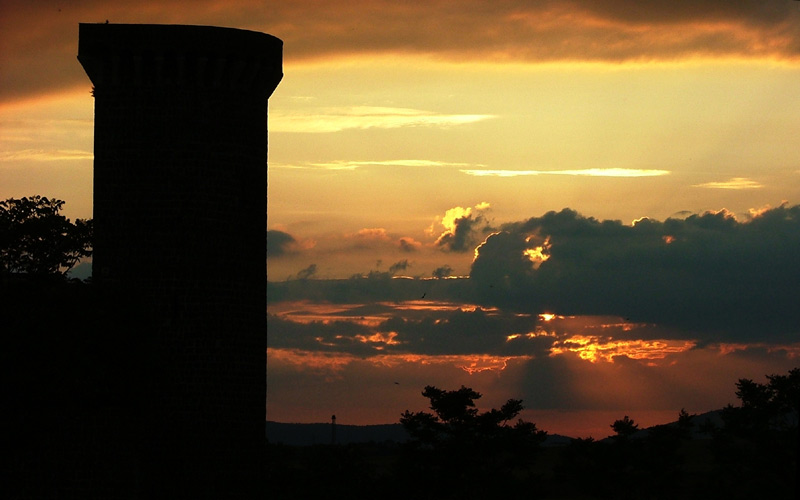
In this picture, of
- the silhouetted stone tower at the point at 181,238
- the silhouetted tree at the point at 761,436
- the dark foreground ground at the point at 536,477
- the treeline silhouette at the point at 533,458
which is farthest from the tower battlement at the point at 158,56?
the silhouetted tree at the point at 761,436

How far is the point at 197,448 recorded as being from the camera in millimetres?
50656

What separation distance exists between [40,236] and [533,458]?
1604 inches

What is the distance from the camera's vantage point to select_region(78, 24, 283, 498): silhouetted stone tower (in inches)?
1994

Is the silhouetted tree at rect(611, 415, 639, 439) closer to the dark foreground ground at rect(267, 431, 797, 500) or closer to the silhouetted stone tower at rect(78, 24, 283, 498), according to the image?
the dark foreground ground at rect(267, 431, 797, 500)

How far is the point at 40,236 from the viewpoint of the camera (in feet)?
205

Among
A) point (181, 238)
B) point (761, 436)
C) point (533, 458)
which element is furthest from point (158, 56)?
point (533, 458)

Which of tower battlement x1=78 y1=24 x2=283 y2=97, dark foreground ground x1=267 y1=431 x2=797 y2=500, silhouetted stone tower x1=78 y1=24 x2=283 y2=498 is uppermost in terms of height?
tower battlement x1=78 y1=24 x2=283 y2=97

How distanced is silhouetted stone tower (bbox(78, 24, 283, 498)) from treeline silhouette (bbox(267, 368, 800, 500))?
61.6ft

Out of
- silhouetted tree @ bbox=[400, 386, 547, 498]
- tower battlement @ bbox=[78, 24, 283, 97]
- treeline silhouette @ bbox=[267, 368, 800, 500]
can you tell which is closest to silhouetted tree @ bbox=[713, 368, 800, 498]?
treeline silhouette @ bbox=[267, 368, 800, 500]

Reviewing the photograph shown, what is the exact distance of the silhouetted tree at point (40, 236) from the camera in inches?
2398

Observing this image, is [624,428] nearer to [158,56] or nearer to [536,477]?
[536,477]

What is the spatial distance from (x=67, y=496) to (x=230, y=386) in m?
7.03

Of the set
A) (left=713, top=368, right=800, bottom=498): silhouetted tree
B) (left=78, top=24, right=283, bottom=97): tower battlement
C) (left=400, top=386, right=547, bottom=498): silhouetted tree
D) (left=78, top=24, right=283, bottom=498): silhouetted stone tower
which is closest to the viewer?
(left=78, top=24, right=283, bottom=498): silhouetted stone tower

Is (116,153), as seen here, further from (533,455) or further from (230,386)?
(533,455)
